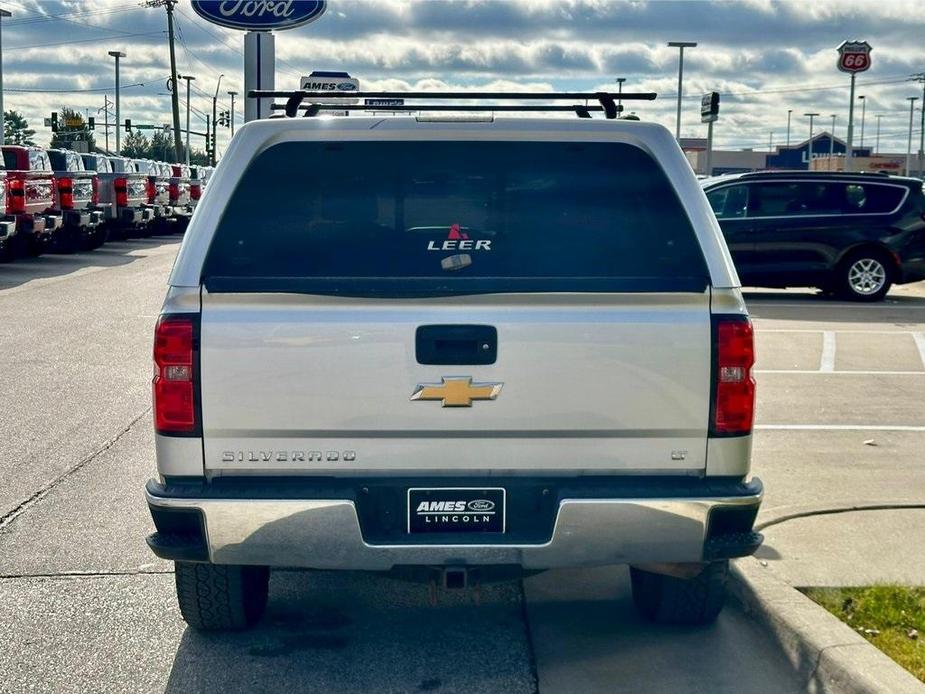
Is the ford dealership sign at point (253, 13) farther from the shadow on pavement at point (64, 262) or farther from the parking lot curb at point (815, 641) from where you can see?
the parking lot curb at point (815, 641)

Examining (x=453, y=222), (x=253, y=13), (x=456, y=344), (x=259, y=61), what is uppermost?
(x=253, y=13)

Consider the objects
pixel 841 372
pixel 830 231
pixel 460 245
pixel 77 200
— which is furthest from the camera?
pixel 77 200

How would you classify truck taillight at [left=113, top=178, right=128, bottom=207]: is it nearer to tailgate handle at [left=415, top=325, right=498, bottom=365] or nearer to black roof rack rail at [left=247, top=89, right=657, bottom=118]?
black roof rack rail at [left=247, top=89, right=657, bottom=118]

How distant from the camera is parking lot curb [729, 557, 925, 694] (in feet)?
14.4

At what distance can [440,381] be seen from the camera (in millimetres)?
4250

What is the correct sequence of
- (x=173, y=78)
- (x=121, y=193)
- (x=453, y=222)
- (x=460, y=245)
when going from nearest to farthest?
(x=460, y=245), (x=453, y=222), (x=121, y=193), (x=173, y=78)

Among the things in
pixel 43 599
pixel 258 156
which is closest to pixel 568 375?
pixel 258 156

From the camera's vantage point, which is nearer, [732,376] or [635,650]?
[732,376]

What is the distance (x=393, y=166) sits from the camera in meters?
4.68

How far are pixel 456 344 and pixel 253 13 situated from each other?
535 inches

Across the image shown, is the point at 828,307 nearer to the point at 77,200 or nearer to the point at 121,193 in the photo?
the point at 77,200

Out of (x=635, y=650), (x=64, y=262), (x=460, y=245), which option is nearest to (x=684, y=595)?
(x=635, y=650)

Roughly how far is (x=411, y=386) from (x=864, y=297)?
15492mm

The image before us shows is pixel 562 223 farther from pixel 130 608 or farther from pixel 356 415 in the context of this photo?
pixel 130 608
